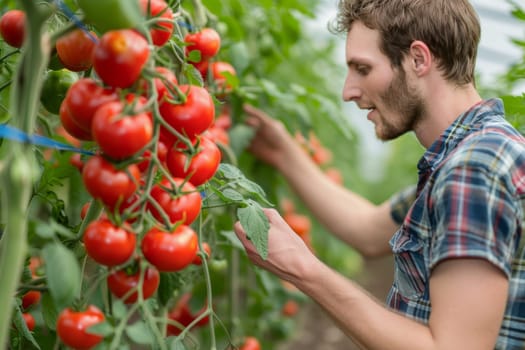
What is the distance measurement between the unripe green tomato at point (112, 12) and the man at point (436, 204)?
1.75 feet

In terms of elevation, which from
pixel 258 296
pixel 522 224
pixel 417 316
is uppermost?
pixel 522 224

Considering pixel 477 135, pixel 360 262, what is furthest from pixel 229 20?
pixel 360 262

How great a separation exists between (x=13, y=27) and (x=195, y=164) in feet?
1.13

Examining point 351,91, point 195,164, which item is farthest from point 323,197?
point 195,164

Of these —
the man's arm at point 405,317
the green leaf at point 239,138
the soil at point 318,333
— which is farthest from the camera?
the soil at point 318,333

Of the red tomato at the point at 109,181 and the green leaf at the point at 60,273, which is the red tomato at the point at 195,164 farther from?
the green leaf at the point at 60,273

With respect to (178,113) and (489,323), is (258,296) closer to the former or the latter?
(489,323)

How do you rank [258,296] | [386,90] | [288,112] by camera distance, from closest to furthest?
[386,90] < [288,112] < [258,296]

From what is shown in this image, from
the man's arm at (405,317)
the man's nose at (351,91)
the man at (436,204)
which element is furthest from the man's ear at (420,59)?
the man's arm at (405,317)

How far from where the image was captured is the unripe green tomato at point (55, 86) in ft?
2.97

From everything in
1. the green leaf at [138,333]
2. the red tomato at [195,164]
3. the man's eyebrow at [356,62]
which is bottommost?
the green leaf at [138,333]

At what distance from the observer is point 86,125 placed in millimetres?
699

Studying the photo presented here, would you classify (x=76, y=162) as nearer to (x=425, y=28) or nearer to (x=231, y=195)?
(x=231, y=195)

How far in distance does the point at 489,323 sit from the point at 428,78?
544 millimetres
